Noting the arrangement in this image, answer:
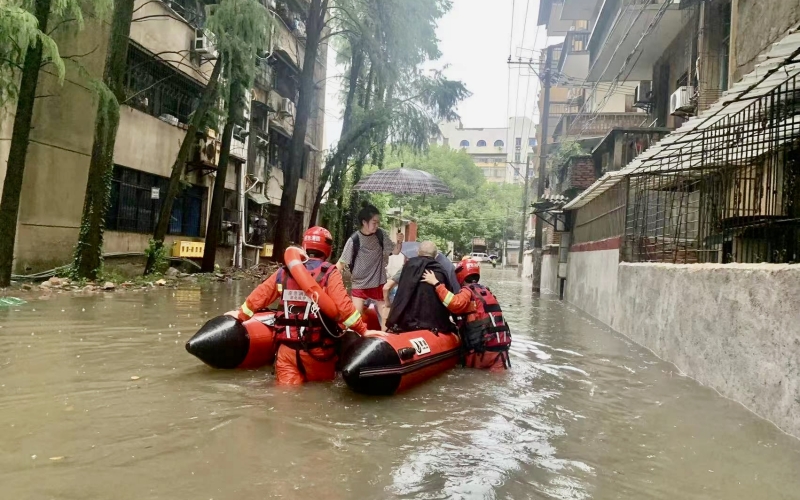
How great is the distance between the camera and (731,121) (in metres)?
7.32

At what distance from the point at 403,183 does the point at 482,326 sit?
13.8ft

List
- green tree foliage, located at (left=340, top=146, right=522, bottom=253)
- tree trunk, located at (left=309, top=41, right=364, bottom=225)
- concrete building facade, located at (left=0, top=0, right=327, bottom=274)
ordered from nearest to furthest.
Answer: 1. concrete building facade, located at (left=0, top=0, right=327, bottom=274)
2. tree trunk, located at (left=309, top=41, right=364, bottom=225)
3. green tree foliage, located at (left=340, top=146, right=522, bottom=253)

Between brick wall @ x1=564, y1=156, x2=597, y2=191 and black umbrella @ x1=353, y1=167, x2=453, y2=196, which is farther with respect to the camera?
brick wall @ x1=564, y1=156, x2=597, y2=191

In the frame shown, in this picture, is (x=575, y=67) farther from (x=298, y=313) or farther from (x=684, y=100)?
(x=298, y=313)

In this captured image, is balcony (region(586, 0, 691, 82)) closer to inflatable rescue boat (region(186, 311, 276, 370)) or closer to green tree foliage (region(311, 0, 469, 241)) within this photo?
green tree foliage (region(311, 0, 469, 241))

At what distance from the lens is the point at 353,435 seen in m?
4.16

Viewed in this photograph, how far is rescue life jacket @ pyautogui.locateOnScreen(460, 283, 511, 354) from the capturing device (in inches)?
258

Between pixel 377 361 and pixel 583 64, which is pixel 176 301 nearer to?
pixel 377 361

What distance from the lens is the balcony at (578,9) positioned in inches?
1057

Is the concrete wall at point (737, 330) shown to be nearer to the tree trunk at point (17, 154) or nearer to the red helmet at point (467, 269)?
the red helmet at point (467, 269)

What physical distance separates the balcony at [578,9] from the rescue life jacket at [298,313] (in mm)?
24935

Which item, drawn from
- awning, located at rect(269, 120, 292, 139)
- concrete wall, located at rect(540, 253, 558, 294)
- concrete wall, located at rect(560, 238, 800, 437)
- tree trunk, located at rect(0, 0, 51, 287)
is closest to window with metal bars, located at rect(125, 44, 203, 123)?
tree trunk, located at rect(0, 0, 51, 287)

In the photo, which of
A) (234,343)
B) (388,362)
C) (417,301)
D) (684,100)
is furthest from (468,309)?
(684,100)

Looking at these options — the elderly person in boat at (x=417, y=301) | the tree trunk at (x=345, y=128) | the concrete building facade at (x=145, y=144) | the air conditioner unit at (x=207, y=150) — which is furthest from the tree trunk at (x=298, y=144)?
the elderly person in boat at (x=417, y=301)
